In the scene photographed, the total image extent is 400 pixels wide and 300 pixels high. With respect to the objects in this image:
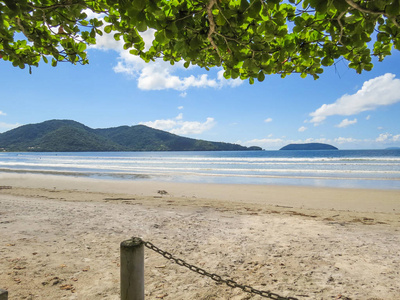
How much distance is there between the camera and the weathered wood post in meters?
2.32

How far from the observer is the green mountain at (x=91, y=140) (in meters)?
143

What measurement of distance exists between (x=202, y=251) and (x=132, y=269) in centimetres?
272

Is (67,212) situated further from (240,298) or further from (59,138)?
(59,138)

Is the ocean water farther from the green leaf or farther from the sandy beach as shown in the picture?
the green leaf

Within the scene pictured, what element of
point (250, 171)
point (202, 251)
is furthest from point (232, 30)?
point (250, 171)

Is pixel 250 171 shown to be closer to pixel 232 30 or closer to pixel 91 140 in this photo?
pixel 232 30

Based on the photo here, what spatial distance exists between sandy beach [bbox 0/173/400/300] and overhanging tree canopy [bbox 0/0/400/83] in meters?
3.11

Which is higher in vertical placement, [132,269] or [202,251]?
[132,269]

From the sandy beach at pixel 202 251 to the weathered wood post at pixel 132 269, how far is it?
1.11m

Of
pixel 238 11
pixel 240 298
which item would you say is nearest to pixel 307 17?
pixel 238 11

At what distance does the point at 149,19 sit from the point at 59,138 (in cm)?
16635

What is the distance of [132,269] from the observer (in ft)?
7.68

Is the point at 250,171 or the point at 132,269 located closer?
the point at 132,269

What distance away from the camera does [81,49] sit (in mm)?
3627
